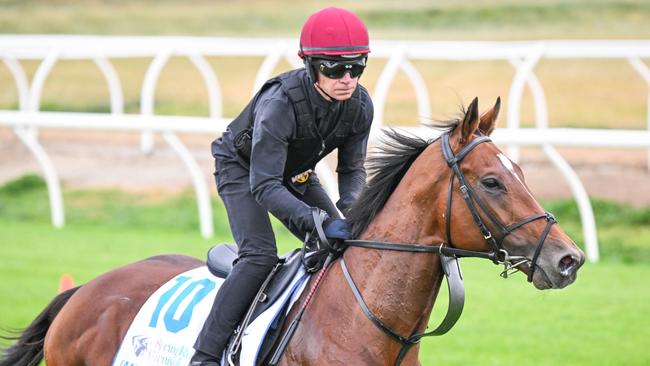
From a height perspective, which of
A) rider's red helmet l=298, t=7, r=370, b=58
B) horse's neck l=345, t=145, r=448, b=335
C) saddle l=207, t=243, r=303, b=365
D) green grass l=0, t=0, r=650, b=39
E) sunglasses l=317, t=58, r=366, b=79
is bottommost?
green grass l=0, t=0, r=650, b=39

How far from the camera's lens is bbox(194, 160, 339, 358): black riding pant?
523cm

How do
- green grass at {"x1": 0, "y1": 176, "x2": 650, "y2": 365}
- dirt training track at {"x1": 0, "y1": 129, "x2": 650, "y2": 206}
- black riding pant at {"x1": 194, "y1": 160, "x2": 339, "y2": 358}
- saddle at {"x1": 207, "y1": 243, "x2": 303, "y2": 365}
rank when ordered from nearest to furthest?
saddle at {"x1": 207, "y1": 243, "x2": 303, "y2": 365}
black riding pant at {"x1": 194, "y1": 160, "x2": 339, "y2": 358}
green grass at {"x1": 0, "y1": 176, "x2": 650, "y2": 365}
dirt training track at {"x1": 0, "y1": 129, "x2": 650, "y2": 206}

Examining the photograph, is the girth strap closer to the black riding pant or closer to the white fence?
the black riding pant

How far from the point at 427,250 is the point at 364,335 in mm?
454

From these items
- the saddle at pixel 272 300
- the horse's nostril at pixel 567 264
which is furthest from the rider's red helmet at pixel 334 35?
the horse's nostril at pixel 567 264

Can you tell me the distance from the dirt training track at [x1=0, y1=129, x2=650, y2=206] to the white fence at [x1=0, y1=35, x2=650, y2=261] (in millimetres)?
1705

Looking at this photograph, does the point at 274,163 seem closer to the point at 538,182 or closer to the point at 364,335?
the point at 364,335

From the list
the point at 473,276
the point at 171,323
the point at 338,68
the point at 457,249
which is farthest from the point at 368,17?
the point at 457,249

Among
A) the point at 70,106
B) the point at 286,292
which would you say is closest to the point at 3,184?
the point at 70,106

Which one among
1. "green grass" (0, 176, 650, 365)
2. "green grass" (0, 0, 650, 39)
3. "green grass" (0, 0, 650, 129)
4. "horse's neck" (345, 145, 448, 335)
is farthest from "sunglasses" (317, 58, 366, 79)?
"green grass" (0, 0, 650, 39)

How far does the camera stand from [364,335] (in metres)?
4.84

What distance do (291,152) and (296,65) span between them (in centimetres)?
722

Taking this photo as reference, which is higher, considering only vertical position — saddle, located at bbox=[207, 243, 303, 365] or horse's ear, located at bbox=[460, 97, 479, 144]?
horse's ear, located at bbox=[460, 97, 479, 144]

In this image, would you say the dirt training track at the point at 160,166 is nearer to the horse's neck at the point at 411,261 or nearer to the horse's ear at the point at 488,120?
the horse's ear at the point at 488,120
